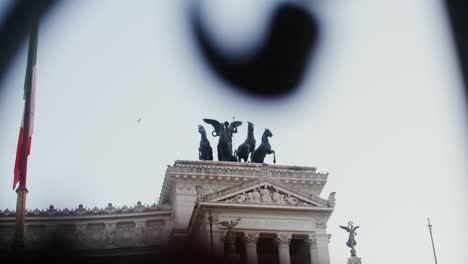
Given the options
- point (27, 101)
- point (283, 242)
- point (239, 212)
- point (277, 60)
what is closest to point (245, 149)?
point (239, 212)

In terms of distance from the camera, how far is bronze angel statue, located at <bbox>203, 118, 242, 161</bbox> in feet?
128

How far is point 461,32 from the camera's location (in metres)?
1.76

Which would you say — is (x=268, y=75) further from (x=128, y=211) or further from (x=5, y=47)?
(x=128, y=211)

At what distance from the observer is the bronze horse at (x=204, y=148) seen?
38750mm

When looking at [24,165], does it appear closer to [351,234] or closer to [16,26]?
[16,26]

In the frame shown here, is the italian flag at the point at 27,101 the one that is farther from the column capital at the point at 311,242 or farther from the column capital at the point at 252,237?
the column capital at the point at 311,242

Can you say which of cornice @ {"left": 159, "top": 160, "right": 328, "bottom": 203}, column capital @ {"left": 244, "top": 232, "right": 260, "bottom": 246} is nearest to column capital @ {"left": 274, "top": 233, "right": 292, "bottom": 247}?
column capital @ {"left": 244, "top": 232, "right": 260, "bottom": 246}

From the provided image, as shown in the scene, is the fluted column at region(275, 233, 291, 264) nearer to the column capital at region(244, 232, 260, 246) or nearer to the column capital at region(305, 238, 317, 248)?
the column capital at region(244, 232, 260, 246)

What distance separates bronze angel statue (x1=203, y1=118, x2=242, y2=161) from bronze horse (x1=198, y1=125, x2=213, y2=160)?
0.61 m

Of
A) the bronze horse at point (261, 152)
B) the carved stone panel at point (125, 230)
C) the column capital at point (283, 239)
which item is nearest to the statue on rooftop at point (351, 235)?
the column capital at point (283, 239)

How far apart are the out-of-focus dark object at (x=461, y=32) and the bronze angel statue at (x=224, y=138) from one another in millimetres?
36842

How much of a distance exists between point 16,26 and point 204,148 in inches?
1465

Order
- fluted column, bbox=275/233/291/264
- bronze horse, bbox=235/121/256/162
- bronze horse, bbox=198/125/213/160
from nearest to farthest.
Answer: fluted column, bbox=275/233/291/264
bronze horse, bbox=198/125/213/160
bronze horse, bbox=235/121/256/162

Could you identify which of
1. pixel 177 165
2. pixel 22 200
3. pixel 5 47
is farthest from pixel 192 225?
pixel 5 47
